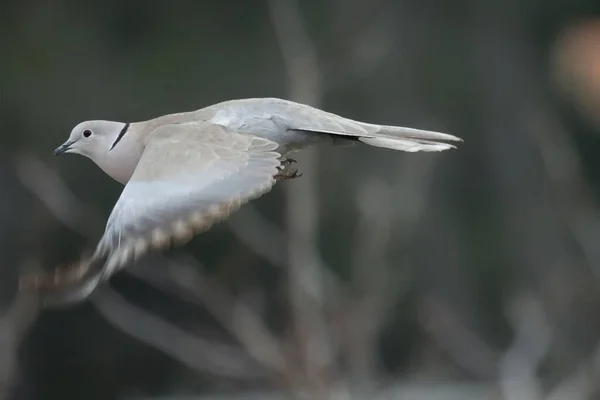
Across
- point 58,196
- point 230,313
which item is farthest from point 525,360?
point 58,196

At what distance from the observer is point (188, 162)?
4.19ft

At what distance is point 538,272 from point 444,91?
3.29ft

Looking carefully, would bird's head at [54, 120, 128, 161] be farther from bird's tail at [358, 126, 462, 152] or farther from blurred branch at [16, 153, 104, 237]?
blurred branch at [16, 153, 104, 237]

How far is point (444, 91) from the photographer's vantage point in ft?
18.3

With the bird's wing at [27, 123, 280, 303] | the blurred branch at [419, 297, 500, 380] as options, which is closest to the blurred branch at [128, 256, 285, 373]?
the blurred branch at [419, 297, 500, 380]

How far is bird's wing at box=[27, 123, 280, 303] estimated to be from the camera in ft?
3.53

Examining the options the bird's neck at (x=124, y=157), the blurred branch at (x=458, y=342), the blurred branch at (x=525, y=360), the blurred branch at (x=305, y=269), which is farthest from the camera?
the blurred branch at (x=458, y=342)

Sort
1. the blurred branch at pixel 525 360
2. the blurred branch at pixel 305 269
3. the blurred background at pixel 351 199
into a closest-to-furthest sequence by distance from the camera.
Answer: the blurred branch at pixel 305 269
the blurred branch at pixel 525 360
the blurred background at pixel 351 199

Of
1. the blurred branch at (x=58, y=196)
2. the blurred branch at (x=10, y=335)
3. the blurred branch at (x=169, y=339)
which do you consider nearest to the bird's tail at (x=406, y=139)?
the blurred branch at (x=10, y=335)

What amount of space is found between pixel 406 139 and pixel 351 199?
342 centimetres

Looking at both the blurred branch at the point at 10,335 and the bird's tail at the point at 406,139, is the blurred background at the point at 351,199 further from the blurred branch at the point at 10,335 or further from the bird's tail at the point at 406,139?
the bird's tail at the point at 406,139

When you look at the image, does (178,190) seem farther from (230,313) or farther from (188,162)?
(230,313)

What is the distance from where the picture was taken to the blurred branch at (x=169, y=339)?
11.8ft

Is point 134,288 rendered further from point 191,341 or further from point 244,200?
point 244,200
